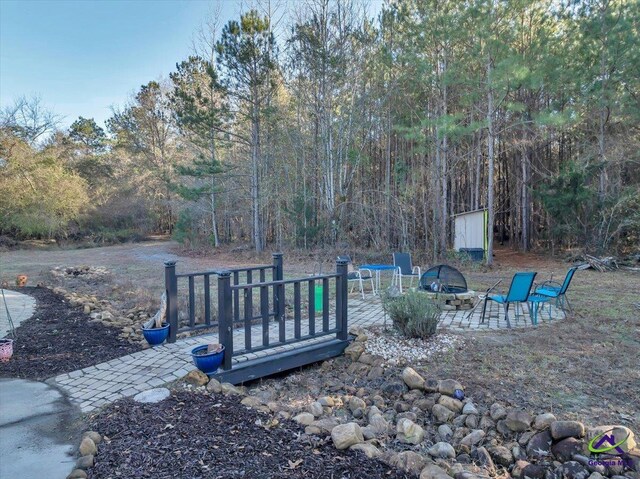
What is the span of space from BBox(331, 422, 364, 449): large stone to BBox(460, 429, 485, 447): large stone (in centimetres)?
71

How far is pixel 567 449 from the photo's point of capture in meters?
2.35

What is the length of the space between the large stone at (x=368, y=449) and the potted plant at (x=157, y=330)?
8.08 feet

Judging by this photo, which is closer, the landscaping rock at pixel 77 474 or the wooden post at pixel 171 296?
the landscaping rock at pixel 77 474

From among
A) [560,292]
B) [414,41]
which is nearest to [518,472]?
[560,292]

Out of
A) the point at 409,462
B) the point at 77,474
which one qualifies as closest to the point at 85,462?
the point at 77,474

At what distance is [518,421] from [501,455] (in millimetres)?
302

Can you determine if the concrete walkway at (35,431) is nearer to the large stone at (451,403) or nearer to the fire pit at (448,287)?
the large stone at (451,403)

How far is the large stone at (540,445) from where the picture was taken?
2417mm

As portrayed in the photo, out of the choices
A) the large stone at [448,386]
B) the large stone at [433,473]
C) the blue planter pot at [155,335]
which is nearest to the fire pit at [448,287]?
the large stone at [448,386]

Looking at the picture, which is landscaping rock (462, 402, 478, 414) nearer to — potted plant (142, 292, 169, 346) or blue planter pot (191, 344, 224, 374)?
blue planter pot (191, 344, 224, 374)

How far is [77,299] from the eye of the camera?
251 inches

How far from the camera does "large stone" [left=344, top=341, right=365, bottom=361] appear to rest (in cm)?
398

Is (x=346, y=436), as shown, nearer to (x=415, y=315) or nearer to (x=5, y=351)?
(x=415, y=315)

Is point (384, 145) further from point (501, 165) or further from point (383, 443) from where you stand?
point (383, 443)
